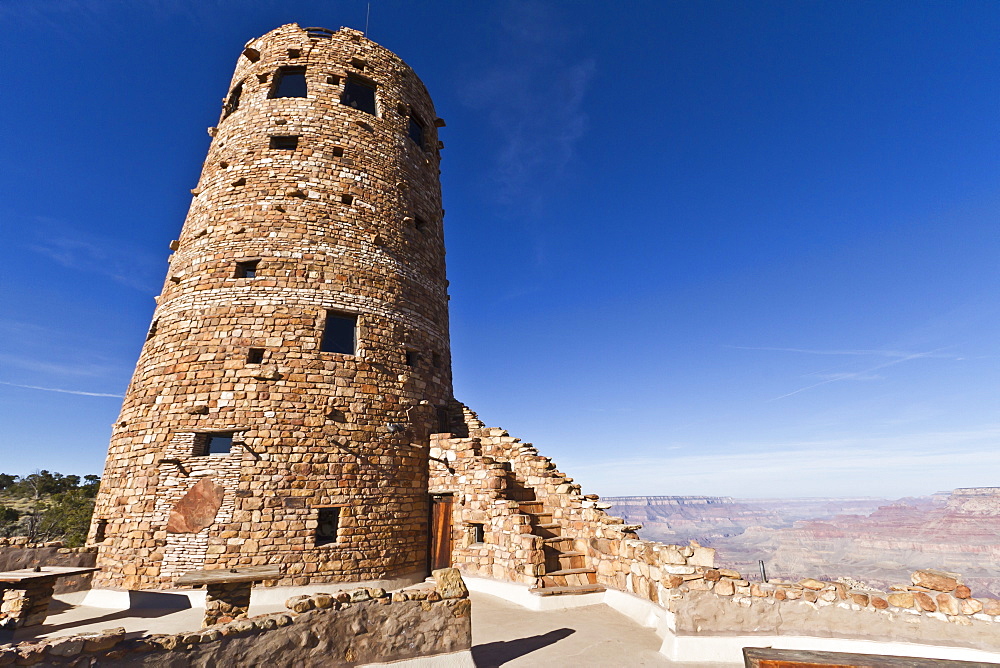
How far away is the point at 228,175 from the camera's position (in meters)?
14.3

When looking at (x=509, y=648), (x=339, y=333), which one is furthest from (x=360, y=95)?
(x=509, y=648)

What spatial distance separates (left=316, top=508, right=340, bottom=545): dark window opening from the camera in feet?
35.9

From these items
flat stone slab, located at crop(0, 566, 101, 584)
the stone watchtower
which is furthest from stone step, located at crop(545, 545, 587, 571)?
flat stone slab, located at crop(0, 566, 101, 584)

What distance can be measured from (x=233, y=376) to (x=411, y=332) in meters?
4.75

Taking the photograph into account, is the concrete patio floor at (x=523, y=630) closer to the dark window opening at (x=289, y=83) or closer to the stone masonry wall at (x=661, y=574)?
the stone masonry wall at (x=661, y=574)

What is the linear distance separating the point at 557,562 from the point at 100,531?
1079 cm

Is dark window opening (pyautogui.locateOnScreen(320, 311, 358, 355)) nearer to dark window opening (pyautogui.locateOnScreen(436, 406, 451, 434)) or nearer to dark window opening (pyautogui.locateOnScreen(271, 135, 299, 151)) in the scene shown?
dark window opening (pyautogui.locateOnScreen(436, 406, 451, 434))

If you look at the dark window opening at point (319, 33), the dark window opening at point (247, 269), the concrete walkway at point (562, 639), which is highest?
A: the dark window opening at point (319, 33)

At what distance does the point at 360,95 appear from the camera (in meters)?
16.3

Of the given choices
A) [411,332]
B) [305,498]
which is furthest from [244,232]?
[305,498]

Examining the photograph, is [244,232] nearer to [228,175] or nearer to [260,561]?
[228,175]

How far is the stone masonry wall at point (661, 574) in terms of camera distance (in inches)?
246

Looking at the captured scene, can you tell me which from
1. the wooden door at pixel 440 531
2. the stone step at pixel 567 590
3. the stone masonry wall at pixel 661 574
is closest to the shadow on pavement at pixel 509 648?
the stone step at pixel 567 590

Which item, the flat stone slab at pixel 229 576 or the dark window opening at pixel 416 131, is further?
the dark window opening at pixel 416 131
